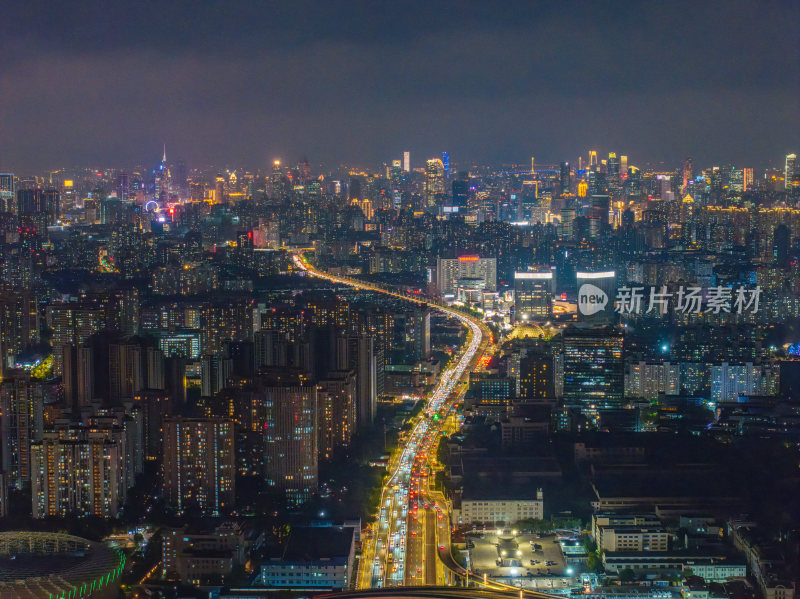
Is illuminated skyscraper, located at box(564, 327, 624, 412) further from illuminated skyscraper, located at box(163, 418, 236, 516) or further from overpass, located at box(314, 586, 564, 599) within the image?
overpass, located at box(314, 586, 564, 599)

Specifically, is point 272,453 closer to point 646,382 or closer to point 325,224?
point 646,382

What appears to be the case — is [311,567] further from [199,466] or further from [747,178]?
[747,178]

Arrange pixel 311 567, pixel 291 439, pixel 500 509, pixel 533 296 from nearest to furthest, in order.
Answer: pixel 311 567, pixel 500 509, pixel 291 439, pixel 533 296

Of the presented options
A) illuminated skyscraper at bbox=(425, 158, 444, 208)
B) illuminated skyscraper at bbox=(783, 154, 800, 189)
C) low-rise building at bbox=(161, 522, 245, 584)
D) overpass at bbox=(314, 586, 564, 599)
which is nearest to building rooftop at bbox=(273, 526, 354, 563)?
low-rise building at bbox=(161, 522, 245, 584)

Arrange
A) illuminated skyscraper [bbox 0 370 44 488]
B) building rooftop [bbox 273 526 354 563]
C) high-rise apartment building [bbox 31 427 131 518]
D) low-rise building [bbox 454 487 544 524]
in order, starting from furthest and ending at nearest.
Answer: illuminated skyscraper [bbox 0 370 44 488] → high-rise apartment building [bbox 31 427 131 518] → low-rise building [bbox 454 487 544 524] → building rooftop [bbox 273 526 354 563]

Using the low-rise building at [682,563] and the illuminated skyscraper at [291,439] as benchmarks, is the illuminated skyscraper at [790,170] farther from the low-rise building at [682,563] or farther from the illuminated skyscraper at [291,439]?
the illuminated skyscraper at [291,439]

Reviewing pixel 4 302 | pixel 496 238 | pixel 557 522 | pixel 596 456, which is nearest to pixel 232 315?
pixel 4 302

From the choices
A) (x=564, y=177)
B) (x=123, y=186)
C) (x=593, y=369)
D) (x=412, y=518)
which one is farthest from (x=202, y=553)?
(x=564, y=177)
